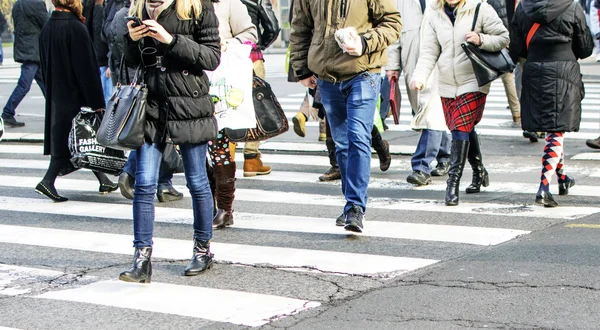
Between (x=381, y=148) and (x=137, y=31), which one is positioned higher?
(x=137, y=31)

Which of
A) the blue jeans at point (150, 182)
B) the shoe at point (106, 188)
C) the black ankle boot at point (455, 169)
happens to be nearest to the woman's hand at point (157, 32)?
the blue jeans at point (150, 182)

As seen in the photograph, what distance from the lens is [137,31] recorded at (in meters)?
5.86

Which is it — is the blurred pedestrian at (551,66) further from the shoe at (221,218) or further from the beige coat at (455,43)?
the shoe at (221,218)

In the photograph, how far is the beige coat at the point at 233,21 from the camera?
307 inches

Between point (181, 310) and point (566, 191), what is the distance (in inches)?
169

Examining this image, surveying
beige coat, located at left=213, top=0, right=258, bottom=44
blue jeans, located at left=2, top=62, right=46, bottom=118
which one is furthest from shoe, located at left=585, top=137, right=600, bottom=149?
blue jeans, located at left=2, top=62, right=46, bottom=118

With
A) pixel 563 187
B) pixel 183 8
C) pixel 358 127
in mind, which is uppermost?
pixel 183 8

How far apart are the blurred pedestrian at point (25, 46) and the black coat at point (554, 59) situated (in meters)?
9.03

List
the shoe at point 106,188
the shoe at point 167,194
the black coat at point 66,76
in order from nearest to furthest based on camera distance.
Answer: the shoe at point 167,194 → the black coat at point 66,76 → the shoe at point 106,188

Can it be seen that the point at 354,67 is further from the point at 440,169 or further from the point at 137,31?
the point at 440,169

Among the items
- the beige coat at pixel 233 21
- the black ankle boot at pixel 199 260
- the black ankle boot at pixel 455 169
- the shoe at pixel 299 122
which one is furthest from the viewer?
the shoe at pixel 299 122

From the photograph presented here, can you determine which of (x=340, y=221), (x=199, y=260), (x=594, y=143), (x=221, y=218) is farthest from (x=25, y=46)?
(x=199, y=260)

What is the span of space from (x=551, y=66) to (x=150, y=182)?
11.9 feet

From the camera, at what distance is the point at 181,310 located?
553cm
